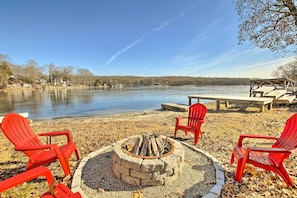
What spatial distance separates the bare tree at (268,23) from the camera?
20.4ft

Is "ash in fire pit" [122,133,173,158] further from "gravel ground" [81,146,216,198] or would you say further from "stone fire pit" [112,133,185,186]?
"gravel ground" [81,146,216,198]

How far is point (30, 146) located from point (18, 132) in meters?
0.45

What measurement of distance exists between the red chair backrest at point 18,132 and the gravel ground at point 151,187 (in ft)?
3.06

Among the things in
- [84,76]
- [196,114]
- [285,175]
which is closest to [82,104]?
[196,114]

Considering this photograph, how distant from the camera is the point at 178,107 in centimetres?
930

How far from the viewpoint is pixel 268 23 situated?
21.9ft

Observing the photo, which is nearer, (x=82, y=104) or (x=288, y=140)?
(x=288, y=140)

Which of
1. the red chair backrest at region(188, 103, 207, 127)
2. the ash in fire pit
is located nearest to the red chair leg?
the ash in fire pit

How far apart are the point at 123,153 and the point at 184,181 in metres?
0.91

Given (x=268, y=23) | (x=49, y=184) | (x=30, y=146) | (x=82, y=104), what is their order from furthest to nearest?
(x=82, y=104) → (x=268, y=23) → (x=30, y=146) → (x=49, y=184)

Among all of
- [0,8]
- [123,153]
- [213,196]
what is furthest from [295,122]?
[0,8]

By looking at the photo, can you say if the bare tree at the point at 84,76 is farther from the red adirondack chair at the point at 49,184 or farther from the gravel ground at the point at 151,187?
the red adirondack chair at the point at 49,184

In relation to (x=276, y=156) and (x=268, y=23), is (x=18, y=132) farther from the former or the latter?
(x=268, y=23)

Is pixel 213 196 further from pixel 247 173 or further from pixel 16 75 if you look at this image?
pixel 16 75
